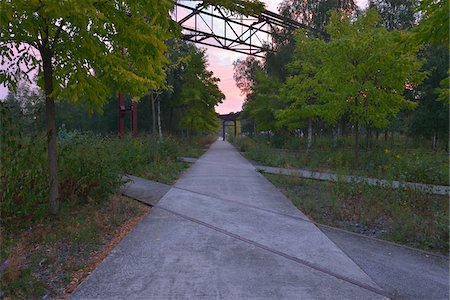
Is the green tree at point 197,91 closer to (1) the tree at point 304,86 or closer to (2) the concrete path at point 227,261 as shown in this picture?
(1) the tree at point 304,86

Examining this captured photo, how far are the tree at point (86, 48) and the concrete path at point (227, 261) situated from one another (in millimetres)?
2140

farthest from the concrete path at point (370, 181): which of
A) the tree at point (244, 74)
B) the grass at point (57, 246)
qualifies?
the tree at point (244, 74)

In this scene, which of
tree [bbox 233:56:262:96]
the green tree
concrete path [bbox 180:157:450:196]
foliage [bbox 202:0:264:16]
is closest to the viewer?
foliage [bbox 202:0:264:16]

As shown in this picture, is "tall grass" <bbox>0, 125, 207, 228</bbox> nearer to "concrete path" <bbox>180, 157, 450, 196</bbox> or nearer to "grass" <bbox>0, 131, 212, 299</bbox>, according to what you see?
"grass" <bbox>0, 131, 212, 299</bbox>

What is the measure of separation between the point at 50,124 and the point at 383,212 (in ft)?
20.2

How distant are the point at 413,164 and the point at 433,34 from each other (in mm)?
7071

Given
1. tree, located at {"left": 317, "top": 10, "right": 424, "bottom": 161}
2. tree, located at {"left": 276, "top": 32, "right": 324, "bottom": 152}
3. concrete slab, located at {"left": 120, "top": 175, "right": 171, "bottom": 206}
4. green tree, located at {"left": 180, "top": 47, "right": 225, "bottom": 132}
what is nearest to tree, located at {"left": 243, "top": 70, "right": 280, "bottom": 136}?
green tree, located at {"left": 180, "top": 47, "right": 225, "bottom": 132}

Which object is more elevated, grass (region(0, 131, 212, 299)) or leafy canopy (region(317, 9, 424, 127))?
leafy canopy (region(317, 9, 424, 127))

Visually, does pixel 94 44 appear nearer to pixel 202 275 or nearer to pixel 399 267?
pixel 202 275

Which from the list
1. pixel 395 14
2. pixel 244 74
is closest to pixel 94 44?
pixel 395 14

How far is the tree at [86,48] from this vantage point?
4242mm

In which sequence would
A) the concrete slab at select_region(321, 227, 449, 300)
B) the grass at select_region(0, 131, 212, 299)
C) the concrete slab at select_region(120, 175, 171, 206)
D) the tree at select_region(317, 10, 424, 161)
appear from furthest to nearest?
the tree at select_region(317, 10, 424, 161) → the concrete slab at select_region(120, 175, 171, 206) → the grass at select_region(0, 131, 212, 299) → the concrete slab at select_region(321, 227, 449, 300)

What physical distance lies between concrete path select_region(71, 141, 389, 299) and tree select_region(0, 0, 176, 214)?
2.14m

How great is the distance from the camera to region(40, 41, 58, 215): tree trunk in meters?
5.08
